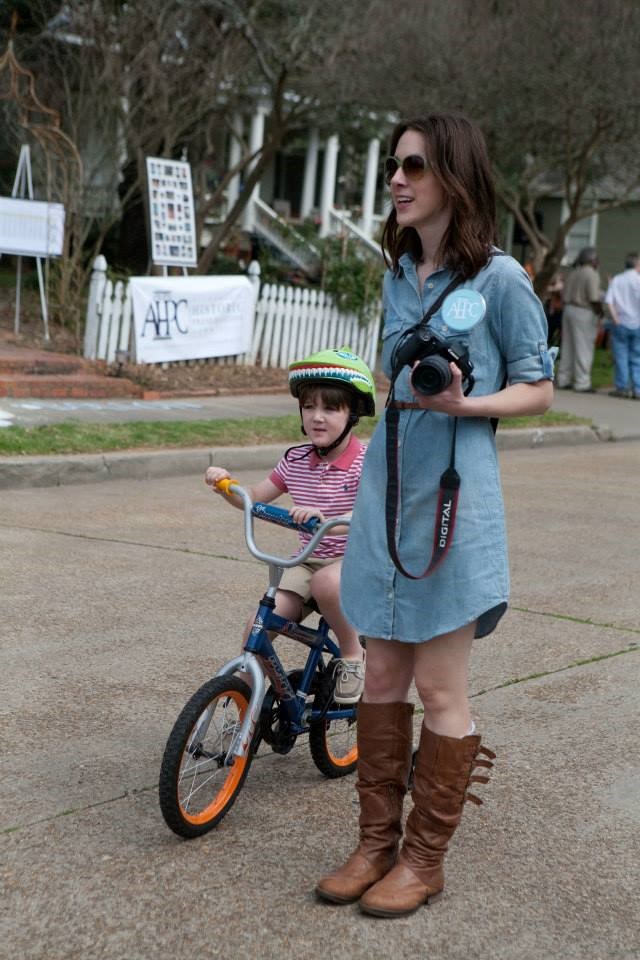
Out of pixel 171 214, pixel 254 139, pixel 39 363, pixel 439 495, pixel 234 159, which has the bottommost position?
pixel 39 363

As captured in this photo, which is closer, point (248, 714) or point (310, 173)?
point (248, 714)

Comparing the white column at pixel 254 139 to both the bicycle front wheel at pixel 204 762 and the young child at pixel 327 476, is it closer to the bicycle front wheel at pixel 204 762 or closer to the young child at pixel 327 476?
the young child at pixel 327 476

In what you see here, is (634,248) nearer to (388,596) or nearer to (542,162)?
(542,162)

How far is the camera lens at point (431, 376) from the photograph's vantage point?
2904 mm

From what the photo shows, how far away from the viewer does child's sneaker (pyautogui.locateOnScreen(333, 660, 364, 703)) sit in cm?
403

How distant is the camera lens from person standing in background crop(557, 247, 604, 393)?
16.5m

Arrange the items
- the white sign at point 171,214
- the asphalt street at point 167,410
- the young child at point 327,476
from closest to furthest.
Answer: the young child at point 327,476 < the asphalt street at point 167,410 < the white sign at point 171,214

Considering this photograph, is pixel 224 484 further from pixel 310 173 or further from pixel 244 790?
pixel 310 173

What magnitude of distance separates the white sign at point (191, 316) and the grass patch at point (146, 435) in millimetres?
2728

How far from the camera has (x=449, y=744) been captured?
3250 millimetres

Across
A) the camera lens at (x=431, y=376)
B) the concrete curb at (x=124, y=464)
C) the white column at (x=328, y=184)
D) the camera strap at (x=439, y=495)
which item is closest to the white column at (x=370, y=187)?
the white column at (x=328, y=184)

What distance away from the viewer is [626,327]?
732 inches

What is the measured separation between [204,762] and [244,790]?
0.42m

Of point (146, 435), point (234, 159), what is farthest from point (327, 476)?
point (234, 159)
